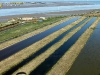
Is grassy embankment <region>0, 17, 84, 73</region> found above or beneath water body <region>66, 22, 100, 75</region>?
beneath

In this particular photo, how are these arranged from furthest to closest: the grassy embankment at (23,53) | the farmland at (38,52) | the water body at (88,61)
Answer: the grassy embankment at (23,53)
the farmland at (38,52)
the water body at (88,61)

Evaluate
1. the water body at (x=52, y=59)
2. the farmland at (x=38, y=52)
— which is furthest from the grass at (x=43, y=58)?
the water body at (x=52, y=59)

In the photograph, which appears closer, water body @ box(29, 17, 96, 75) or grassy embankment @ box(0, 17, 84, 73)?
water body @ box(29, 17, 96, 75)

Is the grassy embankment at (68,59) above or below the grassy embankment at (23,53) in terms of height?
above

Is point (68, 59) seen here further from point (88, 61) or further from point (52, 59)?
point (88, 61)

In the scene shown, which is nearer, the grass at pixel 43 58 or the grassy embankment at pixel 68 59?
the grassy embankment at pixel 68 59

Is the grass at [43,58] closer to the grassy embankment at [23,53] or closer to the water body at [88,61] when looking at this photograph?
the grassy embankment at [23,53]

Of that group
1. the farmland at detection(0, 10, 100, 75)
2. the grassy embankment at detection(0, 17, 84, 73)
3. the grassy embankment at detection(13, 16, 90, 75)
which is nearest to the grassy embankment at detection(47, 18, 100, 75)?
the farmland at detection(0, 10, 100, 75)

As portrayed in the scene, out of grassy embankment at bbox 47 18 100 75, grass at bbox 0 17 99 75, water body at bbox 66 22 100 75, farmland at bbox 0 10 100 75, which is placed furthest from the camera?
farmland at bbox 0 10 100 75

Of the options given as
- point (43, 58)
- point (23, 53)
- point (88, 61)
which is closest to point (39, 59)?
point (43, 58)

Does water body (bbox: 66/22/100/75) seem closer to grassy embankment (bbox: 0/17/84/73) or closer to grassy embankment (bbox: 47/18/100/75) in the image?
grassy embankment (bbox: 47/18/100/75)
